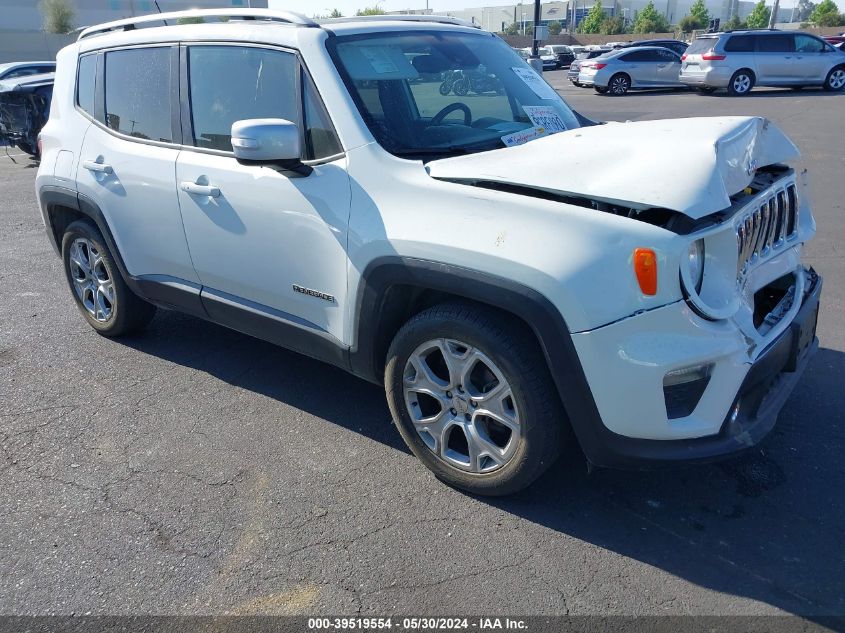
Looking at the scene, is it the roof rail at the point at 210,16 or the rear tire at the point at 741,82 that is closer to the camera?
the roof rail at the point at 210,16

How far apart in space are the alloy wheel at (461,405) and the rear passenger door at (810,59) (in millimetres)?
22536

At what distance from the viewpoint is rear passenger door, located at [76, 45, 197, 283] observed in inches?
154

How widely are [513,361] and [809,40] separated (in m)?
23.2

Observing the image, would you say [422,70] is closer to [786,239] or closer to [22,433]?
[786,239]

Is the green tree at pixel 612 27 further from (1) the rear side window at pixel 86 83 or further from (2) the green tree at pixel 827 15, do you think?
(1) the rear side window at pixel 86 83

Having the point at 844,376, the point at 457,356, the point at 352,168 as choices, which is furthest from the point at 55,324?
the point at 844,376

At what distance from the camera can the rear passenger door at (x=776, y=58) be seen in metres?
21.3

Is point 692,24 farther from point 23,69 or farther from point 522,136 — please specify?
point 522,136

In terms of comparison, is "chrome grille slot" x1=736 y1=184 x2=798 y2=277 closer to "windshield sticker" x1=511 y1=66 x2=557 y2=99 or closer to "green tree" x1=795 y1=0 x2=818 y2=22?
"windshield sticker" x1=511 y1=66 x2=557 y2=99

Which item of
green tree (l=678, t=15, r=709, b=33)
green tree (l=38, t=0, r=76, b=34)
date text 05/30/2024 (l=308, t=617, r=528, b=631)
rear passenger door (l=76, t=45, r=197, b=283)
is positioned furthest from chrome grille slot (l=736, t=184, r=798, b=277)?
green tree (l=678, t=15, r=709, b=33)

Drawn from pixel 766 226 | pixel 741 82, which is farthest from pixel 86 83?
pixel 741 82

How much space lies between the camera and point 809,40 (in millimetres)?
21422

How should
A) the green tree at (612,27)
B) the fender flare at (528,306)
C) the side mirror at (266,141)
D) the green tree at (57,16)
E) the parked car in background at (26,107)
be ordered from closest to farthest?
1. the fender flare at (528,306)
2. the side mirror at (266,141)
3. the parked car in background at (26,107)
4. the green tree at (57,16)
5. the green tree at (612,27)

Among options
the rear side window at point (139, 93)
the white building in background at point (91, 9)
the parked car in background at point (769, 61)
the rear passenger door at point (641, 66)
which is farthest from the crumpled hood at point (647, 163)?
the white building in background at point (91, 9)
